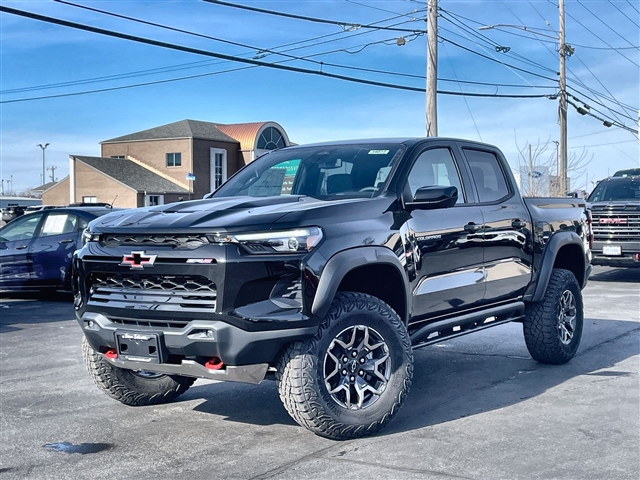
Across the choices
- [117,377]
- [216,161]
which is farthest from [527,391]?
[216,161]

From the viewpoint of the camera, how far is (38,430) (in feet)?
17.4

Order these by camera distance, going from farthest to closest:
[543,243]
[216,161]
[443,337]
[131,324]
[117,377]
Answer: [216,161] < [543,243] < [443,337] < [117,377] < [131,324]

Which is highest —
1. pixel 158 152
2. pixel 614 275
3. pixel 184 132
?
pixel 184 132

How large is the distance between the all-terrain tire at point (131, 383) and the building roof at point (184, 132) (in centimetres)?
5658

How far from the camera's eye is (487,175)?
269 inches

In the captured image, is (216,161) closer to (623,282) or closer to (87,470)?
(623,282)

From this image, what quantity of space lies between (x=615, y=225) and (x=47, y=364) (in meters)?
11.8

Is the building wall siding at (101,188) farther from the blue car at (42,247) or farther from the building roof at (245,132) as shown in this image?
the blue car at (42,247)

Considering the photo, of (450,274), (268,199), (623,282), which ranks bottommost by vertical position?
(623,282)

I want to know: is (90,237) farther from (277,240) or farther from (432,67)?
(432,67)

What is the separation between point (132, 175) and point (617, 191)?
162ft

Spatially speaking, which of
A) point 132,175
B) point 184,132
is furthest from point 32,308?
point 184,132

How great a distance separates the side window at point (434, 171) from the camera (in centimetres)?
589

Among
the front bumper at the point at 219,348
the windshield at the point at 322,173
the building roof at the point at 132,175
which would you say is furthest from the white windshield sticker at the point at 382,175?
the building roof at the point at 132,175
